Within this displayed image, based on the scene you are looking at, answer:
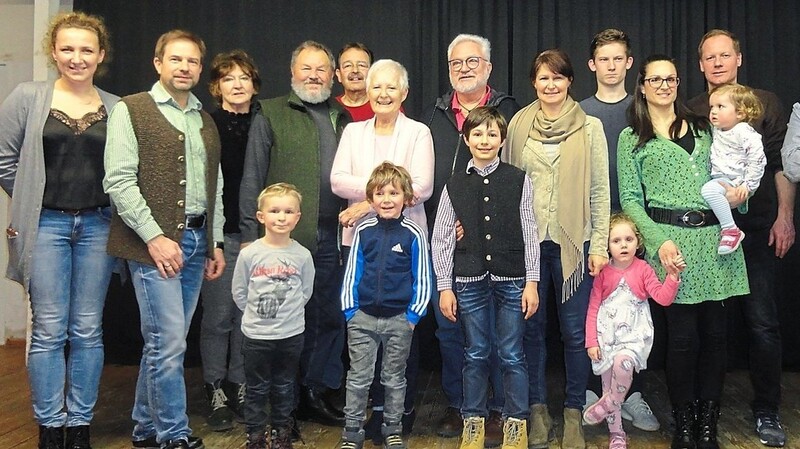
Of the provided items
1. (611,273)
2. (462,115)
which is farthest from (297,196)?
(611,273)

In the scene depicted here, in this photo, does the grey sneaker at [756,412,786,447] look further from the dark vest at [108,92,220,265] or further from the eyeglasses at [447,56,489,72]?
the dark vest at [108,92,220,265]

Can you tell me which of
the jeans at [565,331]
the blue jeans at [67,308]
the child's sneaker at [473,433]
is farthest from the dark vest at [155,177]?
the jeans at [565,331]

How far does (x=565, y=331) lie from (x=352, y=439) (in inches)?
35.0

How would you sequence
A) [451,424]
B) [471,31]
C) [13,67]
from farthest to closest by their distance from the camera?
[13,67] < [471,31] < [451,424]

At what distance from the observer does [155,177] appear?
2508 millimetres

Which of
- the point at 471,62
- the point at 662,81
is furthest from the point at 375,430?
the point at 662,81

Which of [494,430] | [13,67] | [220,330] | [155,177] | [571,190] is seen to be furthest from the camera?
[13,67]

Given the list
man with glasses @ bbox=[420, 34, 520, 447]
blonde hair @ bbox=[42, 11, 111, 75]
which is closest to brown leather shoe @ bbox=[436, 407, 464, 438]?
man with glasses @ bbox=[420, 34, 520, 447]

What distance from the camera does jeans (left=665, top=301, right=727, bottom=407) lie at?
106 inches

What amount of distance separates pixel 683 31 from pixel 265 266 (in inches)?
121

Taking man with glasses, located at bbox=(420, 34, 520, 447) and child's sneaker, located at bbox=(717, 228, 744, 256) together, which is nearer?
child's sneaker, located at bbox=(717, 228, 744, 256)

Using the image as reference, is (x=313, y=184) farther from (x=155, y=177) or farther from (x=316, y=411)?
(x=316, y=411)

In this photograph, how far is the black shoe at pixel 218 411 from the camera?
3055 mm

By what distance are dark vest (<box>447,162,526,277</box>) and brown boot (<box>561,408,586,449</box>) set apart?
604 millimetres
